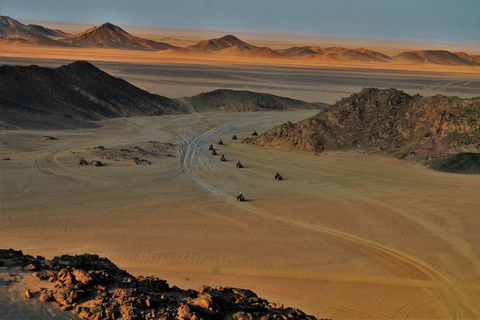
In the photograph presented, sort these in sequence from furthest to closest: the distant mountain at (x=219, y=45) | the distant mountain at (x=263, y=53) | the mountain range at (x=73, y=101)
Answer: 1. the distant mountain at (x=219, y=45)
2. the distant mountain at (x=263, y=53)
3. the mountain range at (x=73, y=101)

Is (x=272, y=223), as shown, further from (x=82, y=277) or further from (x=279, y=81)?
(x=279, y=81)

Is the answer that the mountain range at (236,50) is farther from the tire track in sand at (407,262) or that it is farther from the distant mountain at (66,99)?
the tire track in sand at (407,262)

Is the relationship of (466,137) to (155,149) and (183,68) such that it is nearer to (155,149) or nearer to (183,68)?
(155,149)

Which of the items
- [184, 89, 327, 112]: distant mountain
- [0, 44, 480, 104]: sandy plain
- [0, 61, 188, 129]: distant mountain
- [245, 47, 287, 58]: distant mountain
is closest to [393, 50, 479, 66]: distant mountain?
[245, 47, 287, 58]: distant mountain

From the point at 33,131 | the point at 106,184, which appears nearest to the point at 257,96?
the point at 33,131

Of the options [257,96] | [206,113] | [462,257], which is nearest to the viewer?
[462,257]

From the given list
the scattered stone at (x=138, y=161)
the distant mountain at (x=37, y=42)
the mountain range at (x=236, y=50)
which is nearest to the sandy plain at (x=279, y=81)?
the scattered stone at (x=138, y=161)
